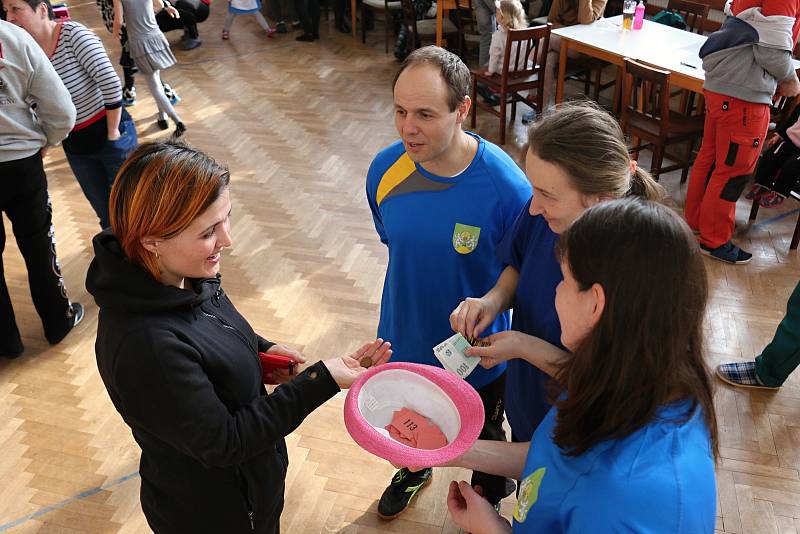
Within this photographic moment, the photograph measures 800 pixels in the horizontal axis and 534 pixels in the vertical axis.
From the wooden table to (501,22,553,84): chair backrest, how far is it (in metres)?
0.24

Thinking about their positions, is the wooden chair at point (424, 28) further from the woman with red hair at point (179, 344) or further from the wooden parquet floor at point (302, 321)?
the woman with red hair at point (179, 344)

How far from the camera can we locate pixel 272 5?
895 centimetres

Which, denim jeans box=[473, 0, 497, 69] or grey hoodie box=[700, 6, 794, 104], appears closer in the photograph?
grey hoodie box=[700, 6, 794, 104]

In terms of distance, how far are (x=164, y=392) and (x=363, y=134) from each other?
16.2 ft

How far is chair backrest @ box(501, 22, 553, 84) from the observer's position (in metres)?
5.41

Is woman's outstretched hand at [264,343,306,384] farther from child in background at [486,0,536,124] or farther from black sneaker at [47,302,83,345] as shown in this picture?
child in background at [486,0,536,124]

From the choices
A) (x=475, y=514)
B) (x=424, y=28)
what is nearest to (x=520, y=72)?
(x=424, y=28)

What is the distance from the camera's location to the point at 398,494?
2.77 m

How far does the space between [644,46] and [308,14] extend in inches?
179

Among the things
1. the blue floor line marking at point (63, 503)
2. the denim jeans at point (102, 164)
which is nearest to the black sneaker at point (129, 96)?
the denim jeans at point (102, 164)

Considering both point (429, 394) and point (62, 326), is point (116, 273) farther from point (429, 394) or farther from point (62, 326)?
point (62, 326)

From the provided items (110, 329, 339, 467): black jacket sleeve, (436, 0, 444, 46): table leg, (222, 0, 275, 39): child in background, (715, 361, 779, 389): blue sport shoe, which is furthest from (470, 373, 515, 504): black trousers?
(222, 0, 275, 39): child in background

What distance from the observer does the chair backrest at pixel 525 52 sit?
5406mm

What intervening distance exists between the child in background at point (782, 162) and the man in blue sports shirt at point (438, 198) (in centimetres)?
306
